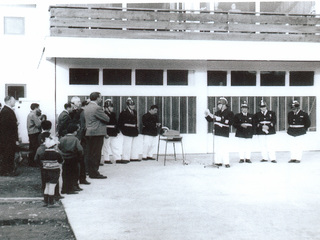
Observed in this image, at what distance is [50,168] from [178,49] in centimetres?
766

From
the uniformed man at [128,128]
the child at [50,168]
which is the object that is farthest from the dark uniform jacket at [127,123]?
the child at [50,168]

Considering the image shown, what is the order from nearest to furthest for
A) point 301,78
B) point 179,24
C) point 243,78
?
point 179,24
point 243,78
point 301,78

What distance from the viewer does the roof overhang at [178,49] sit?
543 inches

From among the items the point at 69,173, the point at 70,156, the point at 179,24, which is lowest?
the point at 69,173

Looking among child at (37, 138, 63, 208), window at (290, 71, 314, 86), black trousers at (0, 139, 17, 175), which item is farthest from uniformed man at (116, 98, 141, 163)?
window at (290, 71, 314, 86)

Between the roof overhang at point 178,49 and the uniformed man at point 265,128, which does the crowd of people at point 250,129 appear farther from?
the roof overhang at point 178,49

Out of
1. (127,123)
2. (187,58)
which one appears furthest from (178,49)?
(127,123)

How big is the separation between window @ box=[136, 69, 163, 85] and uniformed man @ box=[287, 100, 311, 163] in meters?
4.25

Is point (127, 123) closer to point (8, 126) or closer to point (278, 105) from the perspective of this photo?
point (8, 126)

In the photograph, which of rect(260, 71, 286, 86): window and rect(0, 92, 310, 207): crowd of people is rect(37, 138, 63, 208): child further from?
rect(260, 71, 286, 86): window

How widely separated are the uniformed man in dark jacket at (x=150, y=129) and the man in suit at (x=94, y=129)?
11.3ft

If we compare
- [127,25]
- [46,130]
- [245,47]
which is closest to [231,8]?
[245,47]

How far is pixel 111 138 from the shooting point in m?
13.1

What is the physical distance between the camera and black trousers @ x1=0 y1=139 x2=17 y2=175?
10.8 meters
